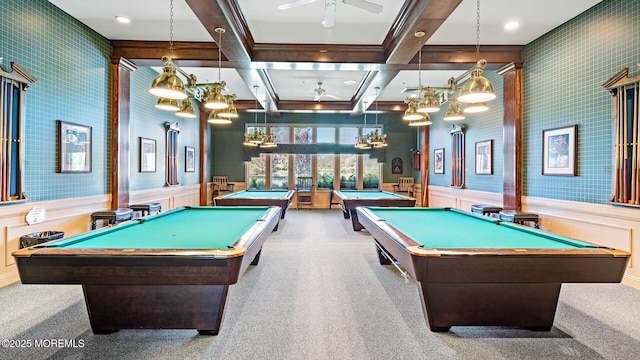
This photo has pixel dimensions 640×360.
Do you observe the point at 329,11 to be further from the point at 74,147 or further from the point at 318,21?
the point at 74,147

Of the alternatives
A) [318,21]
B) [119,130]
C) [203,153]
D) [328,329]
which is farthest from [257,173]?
[328,329]

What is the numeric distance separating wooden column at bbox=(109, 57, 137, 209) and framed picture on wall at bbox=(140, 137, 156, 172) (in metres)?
0.81

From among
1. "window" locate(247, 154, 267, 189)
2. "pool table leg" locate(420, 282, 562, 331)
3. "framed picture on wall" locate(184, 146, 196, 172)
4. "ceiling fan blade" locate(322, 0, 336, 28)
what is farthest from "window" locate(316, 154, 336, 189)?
"pool table leg" locate(420, 282, 562, 331)

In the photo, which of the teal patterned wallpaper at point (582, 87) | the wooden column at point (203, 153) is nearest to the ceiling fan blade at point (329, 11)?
the teal patterned wallpaper at point (582, 87)

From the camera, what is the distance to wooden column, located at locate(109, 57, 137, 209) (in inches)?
197

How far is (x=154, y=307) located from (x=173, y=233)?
1.90ft

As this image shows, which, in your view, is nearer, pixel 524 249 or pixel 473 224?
pixel 524 249

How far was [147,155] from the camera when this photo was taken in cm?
628

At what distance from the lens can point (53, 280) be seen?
6.09 ft

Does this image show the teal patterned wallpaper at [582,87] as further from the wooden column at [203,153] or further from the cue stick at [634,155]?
the wooden column at [203,153]

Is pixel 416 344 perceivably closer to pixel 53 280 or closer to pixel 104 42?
pixel 53 280

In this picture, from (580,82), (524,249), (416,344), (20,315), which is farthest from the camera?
(580,82)

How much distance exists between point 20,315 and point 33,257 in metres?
1.39

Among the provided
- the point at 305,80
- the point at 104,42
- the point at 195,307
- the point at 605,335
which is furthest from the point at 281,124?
the point at 605,335
